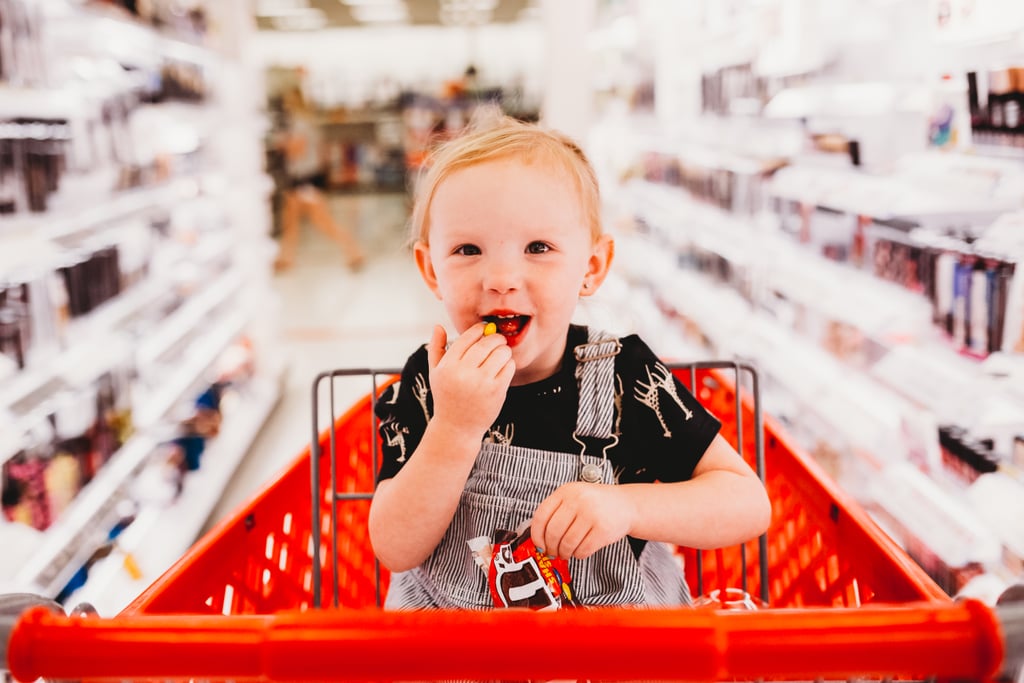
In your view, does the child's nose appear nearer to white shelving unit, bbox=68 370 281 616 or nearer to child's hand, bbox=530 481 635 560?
child's hand, bbox=530 481 635 560

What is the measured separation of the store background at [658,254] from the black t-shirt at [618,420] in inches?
10.0

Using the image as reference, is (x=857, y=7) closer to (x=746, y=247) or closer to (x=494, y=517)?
(x=746, y=247)

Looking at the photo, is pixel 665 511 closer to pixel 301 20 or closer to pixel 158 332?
pixel 158 332

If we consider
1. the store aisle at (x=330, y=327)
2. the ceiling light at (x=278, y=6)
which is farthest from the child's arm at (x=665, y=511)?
the ceiling light at (x=278, y=6)

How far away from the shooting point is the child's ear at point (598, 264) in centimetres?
123

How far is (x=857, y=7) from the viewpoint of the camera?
7.89ft

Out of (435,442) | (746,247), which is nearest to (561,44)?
(746,247)

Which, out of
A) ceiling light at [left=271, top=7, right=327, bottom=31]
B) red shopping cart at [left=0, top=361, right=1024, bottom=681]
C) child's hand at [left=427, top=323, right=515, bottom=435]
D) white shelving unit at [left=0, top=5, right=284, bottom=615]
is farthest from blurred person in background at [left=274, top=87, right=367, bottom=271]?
red shopping cart at [left=0, top=361, right=1024, bottom=681]

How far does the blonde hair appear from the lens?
111 centimetres

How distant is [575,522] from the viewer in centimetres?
95

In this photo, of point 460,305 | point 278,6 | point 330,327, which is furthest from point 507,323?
point 278,6

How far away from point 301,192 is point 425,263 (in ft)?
28.7

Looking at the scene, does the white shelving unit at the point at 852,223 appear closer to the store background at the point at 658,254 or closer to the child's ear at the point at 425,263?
the store background at the point at 658,254

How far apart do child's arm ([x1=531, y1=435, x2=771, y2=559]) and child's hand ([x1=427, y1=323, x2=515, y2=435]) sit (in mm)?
128
